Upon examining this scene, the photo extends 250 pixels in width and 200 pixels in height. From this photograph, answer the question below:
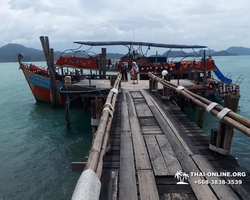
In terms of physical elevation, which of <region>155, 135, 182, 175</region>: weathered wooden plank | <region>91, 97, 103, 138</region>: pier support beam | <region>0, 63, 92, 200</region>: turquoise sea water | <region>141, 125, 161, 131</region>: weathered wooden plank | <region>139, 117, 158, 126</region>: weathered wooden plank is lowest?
<region>0, 63, 92, 200</region>: turquoise sea water

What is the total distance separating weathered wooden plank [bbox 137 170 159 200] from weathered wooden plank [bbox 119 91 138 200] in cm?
10

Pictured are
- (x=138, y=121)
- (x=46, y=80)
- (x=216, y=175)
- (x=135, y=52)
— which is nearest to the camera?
(x=216, y=175)

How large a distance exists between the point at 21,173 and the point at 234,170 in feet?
27.0

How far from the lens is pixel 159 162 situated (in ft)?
12.1

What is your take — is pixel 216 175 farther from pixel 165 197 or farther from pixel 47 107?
pixel 47 107

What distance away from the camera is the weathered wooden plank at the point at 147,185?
9.12ft

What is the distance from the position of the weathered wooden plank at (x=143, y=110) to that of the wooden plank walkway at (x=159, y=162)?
1.61ft

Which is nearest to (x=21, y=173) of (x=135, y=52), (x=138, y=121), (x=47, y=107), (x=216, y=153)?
(x=138, y=121)

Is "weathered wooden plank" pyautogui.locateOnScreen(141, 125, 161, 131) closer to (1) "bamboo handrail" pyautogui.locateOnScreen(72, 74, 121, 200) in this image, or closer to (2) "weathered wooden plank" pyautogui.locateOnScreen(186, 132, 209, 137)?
(2) "weathered wooden plank" pyautogui.locateOnScreen(186, 132, 209, 137)

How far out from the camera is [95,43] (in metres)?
21.6

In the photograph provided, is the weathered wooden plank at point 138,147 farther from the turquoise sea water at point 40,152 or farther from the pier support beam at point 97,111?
the turquoise sea water at point 40,152

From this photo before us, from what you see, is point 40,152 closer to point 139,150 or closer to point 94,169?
point 139,150

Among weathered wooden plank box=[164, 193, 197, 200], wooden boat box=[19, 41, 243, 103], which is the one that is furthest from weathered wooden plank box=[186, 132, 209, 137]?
wooden boat box=[19, 41, 243, 103]

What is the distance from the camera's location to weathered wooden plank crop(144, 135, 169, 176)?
3.38 m
